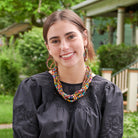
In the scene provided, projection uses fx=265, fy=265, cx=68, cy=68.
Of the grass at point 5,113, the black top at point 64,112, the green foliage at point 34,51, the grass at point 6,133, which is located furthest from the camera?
the green foliage at point 34,51

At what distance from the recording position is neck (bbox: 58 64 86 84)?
208 centimetres

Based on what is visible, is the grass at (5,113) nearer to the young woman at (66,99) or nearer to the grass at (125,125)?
the grass at (125,125)

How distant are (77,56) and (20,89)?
51 centimetres

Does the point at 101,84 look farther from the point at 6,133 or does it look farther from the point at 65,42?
the point at 6,133

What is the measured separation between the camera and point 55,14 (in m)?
2.03

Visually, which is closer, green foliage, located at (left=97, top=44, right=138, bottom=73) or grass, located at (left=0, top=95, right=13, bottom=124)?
grass, located at (left=0, top=95, right=13, bottom=124)

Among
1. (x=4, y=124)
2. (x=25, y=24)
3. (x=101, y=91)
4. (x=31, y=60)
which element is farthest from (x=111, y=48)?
(x=25, y=24)

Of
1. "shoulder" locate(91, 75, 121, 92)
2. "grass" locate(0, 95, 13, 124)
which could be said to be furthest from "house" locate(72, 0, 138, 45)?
"shoulder" locate(91, 75, 121, 92)

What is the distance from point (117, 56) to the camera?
407 inches

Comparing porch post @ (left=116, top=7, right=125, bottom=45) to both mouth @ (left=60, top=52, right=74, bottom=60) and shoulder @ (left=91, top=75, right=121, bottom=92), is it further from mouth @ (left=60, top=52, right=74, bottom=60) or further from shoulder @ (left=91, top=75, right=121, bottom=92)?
mouth @ (left=60, top=52, right=74, bottom=60)

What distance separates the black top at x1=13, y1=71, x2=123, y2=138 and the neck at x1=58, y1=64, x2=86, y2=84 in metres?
0.04

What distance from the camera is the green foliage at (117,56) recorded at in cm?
1030

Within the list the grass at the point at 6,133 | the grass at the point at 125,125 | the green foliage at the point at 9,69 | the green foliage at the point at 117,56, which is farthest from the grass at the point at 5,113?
the green foliage at the point at 117,56

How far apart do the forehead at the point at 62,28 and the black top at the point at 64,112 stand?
400 millimetres
